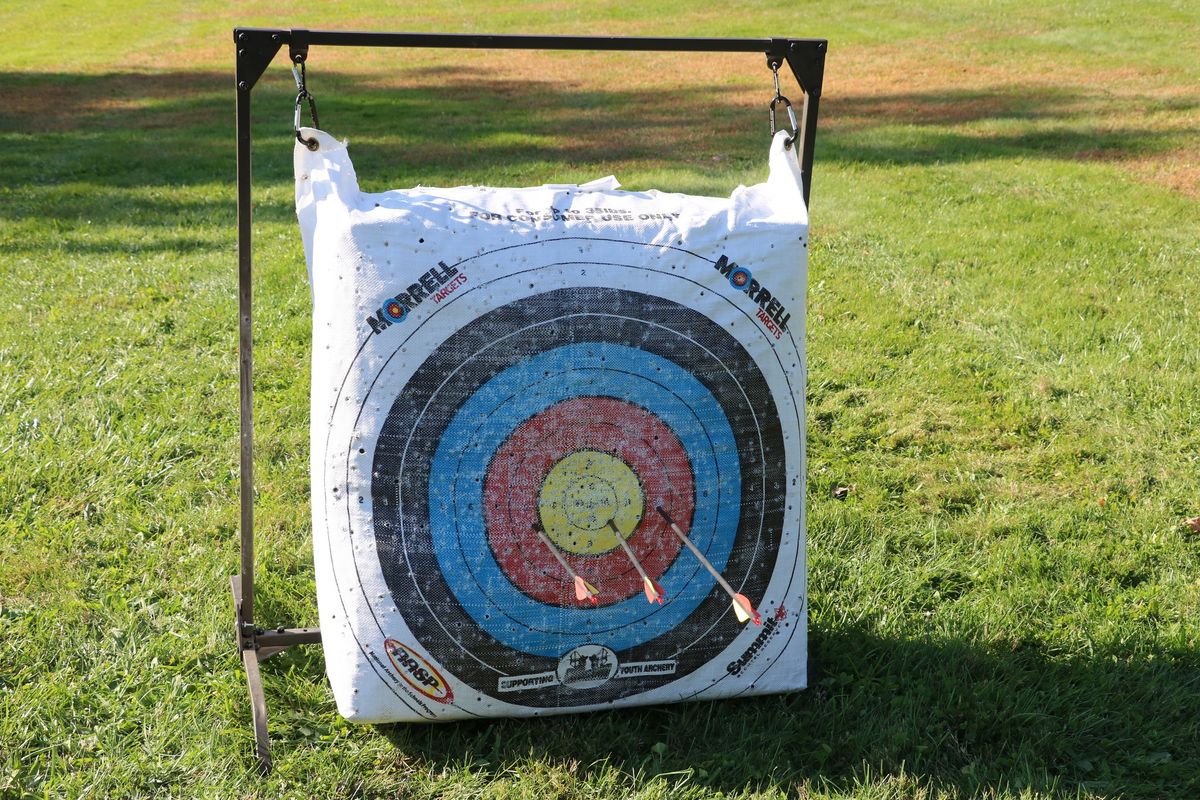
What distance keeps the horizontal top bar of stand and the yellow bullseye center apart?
0.83 metres

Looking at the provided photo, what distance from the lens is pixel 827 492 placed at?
3.34m

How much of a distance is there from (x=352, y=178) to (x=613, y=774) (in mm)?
1323

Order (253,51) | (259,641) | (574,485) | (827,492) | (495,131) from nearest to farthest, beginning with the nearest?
(253,51) → (574,485) → (259,641) → (827,492) → (495,131)

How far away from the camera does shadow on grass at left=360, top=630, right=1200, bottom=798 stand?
2.17m

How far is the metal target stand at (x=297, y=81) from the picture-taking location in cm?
197

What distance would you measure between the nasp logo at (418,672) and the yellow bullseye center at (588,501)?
363 millimetres

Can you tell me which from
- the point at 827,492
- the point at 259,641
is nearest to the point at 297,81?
the point at 259,641

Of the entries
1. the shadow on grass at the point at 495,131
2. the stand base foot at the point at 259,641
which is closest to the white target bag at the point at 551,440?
the stand base foot at the point at 259,641

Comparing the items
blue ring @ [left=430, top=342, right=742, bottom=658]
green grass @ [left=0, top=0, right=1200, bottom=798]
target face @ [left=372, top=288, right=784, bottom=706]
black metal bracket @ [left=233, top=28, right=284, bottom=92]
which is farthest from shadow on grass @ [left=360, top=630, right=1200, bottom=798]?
black metal bracket @ [left=233, top=28, right=284, bottom=92]

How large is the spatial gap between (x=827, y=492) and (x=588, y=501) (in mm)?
1348

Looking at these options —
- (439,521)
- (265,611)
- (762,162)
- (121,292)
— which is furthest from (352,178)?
(762,162)

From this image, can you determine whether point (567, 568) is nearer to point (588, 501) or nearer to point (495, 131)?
point (588, 501)

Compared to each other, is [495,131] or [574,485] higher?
[495,131]

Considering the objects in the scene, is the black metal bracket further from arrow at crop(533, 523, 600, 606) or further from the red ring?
arrow at crop(533, 523, 600, 606)
